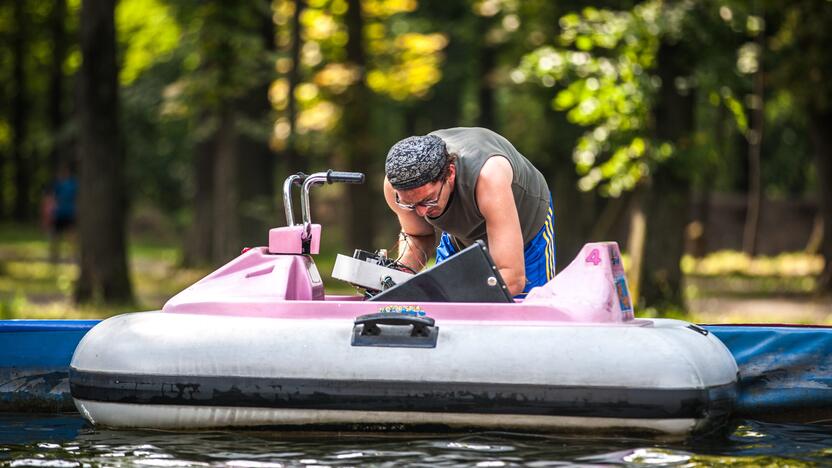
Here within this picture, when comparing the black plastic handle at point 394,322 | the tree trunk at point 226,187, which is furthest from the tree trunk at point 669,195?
the black plastic handle at point 394,322

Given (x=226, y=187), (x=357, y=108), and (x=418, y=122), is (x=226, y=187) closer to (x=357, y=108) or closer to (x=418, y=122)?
(x=357, y=108)

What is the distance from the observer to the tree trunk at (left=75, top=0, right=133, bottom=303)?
1290 cm

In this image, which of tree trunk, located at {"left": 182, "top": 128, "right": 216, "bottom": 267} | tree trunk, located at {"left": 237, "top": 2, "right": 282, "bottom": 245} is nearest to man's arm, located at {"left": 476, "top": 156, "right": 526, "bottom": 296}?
tree trunk, located at {"left": 237, "top": 2, "right": 282, "bottom": 245}

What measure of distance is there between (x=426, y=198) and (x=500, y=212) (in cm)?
37

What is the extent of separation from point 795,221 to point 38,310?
68.2 ft

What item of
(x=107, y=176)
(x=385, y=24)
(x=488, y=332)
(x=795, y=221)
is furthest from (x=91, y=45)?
(x=795, y=221)

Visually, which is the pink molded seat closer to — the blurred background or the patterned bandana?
the patterned bandana

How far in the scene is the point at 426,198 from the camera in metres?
6.25

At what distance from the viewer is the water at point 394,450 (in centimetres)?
562

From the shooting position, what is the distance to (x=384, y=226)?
1344 inches

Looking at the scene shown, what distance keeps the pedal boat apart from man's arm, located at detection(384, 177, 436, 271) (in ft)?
2.54

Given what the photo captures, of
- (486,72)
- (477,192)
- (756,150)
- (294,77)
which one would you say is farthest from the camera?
(486,72)

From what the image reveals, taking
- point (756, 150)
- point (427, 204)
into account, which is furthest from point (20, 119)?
point (427, 204)

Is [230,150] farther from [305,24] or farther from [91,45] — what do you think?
[305,24]
